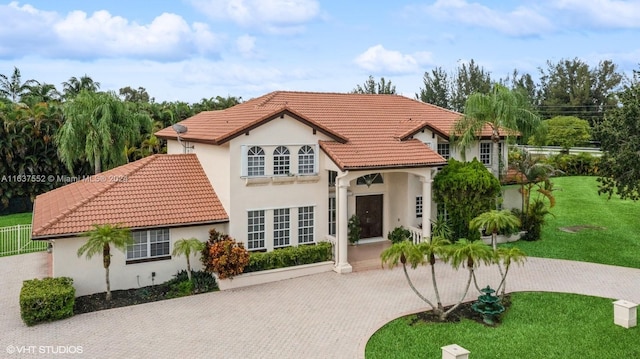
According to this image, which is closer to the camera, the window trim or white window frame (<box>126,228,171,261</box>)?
the window trim

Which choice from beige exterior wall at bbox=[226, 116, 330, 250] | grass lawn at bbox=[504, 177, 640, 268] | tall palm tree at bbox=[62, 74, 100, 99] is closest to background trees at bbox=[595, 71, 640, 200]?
grass lawn at bbox=[504, 177, 640, 268]

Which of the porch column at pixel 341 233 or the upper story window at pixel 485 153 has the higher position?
the upper story window at pixel 485 153

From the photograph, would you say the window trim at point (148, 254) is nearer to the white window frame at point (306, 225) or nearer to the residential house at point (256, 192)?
the residential house at point (256, 192)

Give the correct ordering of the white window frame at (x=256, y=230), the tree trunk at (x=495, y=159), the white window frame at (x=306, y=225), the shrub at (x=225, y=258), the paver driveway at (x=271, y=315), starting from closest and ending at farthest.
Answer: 1. the paver driveway at (x=271, y=315)
2. the shrub at (x=225, y=258)
3. the white window frame at (x=256, y=230)
4. the white window frame at (x=306, y=225)
5. the tree trunk at (x=495, y=159)

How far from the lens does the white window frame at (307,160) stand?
21.8 m

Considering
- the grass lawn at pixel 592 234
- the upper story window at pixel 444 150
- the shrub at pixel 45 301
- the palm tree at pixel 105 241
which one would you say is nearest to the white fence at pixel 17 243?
the shrub at pixel 45 301

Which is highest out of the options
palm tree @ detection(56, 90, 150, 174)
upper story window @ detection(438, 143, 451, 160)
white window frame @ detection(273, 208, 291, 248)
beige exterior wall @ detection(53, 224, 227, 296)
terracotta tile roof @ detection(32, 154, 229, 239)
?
palm tree @ detection(56, 90, 150, 174)

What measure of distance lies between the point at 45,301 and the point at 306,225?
10553 mm

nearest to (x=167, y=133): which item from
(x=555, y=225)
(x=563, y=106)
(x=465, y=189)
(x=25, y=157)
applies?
(x=25, y=157)

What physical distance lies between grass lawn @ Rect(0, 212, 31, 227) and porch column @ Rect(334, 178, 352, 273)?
2319 cm

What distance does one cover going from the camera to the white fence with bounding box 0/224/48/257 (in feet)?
80.4

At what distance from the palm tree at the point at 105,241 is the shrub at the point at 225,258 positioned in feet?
10.0

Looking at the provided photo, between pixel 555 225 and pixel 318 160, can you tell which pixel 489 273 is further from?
pixel 555 225

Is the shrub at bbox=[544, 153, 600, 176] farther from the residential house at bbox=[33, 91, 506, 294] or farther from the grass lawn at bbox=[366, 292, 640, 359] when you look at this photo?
the grass lawn at bbox=[366, 292, 640, 359]
